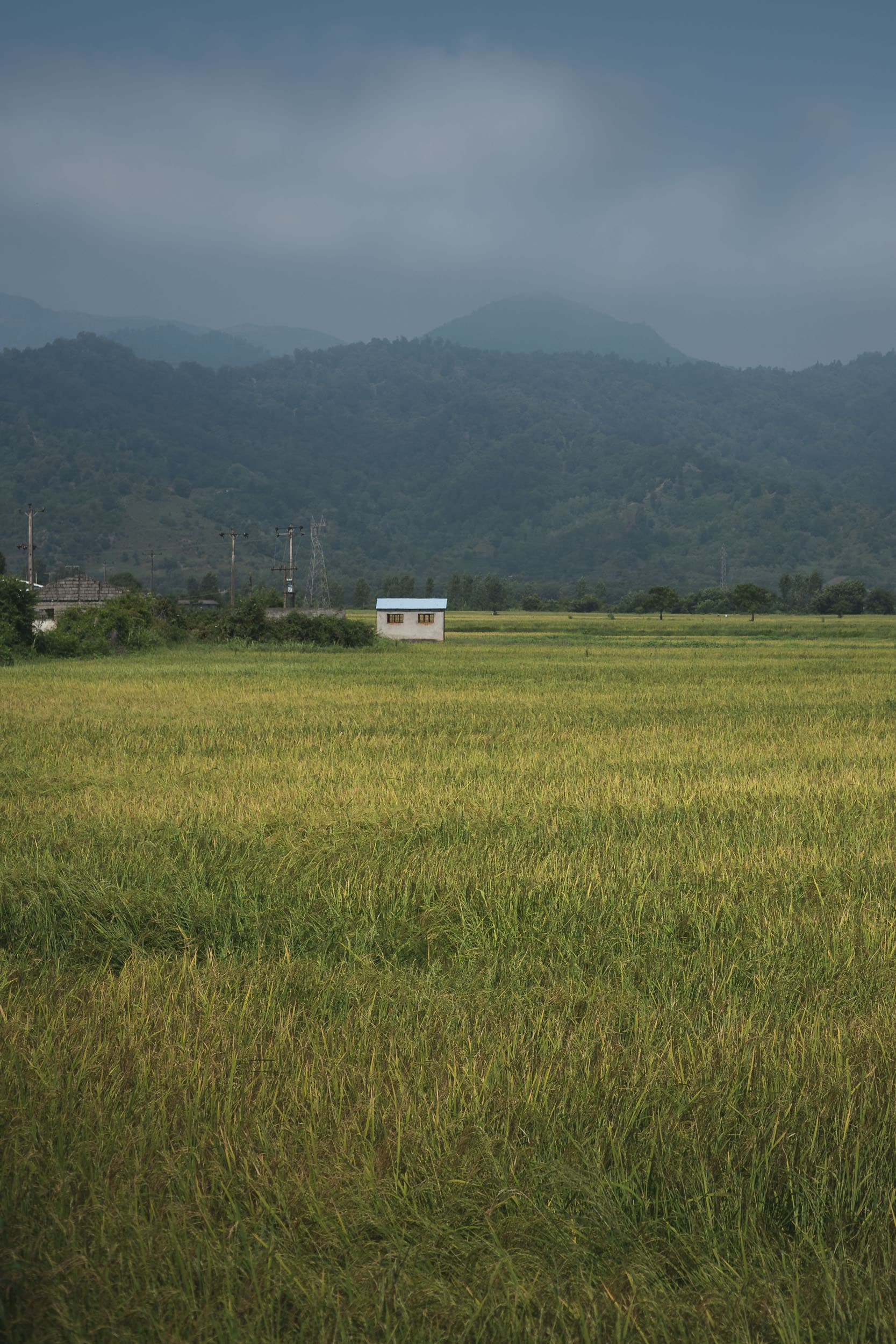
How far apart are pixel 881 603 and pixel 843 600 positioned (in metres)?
5.44

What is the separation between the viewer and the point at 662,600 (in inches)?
4921

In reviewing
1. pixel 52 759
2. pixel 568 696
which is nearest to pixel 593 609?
pixel 568 696

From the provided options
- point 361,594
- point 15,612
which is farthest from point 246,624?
point 361,594

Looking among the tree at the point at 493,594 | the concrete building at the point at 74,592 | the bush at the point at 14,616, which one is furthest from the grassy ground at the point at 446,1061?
the tree at the point at 493,594

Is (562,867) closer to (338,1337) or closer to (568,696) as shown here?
(338,1337)

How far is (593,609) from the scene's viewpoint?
465 ft

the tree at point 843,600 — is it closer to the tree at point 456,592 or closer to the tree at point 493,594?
the tree at point 493,594

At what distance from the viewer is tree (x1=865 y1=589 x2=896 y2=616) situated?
13112 cm

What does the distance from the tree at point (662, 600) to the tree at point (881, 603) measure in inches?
977

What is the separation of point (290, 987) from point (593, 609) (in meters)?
139

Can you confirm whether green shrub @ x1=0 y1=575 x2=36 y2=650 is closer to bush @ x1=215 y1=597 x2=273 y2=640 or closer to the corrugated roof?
bush @ x1=215 y1=597 x2=273 y2=640

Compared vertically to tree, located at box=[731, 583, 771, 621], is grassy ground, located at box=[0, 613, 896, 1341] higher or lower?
lower

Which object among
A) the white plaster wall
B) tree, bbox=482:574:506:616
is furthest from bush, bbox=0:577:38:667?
tree, bbox=482:574:506:616

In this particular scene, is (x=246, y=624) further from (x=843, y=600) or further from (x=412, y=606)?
(x=843, y=600)
